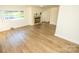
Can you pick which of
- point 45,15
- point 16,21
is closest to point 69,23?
point 16,21

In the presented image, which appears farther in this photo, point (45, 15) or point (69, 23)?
point (45, 15)

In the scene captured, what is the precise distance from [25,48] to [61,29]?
7.59ft

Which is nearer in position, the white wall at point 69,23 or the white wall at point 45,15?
the white wall at point 69,23

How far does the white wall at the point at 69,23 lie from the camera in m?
4.83

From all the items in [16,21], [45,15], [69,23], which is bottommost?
[16,21]

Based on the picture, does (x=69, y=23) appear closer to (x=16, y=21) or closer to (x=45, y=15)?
(x=16, y=21)

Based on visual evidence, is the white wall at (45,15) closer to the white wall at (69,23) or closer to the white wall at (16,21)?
the white wall at (16,21)

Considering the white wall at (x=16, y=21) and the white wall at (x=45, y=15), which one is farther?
the white wall at (x=45, y=15)

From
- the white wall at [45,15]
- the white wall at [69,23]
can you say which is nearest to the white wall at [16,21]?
the white wall at [45,15]

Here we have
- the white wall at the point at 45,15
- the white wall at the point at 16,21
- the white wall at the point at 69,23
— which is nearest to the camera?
the white wall at the point at 69,23

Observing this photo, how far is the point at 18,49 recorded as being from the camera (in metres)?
4.38

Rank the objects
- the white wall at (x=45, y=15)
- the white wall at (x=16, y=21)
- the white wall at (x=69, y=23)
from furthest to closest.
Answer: the white wall at (x=45, y=15) < the white wall at (x=16, y=21) < the white wall at (x=69, y=23)

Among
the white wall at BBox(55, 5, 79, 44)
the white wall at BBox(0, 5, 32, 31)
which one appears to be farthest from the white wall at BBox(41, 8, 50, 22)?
the white wall at BBox(55, 5, 79, 44)

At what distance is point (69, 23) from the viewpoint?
5227mm
